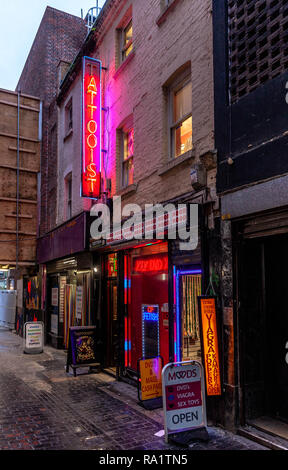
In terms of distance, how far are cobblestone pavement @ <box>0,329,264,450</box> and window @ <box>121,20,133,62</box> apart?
27.5 feet

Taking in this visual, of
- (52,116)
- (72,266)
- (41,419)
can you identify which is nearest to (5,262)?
(72,266)

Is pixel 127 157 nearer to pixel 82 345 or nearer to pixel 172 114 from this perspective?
pixel 172 114

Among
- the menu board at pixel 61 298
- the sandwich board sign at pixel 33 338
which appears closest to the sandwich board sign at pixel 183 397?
the sandwich board sign at pixel 33 338

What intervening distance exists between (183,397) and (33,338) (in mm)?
8699

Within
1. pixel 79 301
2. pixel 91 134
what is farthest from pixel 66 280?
pixel 91 134

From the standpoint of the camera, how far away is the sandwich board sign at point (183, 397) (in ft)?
18.0

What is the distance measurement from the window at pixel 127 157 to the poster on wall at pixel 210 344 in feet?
16.2

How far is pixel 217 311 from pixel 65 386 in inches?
178

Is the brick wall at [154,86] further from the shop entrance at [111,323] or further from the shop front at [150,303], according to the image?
the shop entrance at [111,323]

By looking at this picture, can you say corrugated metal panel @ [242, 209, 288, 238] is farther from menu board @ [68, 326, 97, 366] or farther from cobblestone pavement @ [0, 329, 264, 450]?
menu board @ [68, 326, 97, 366]

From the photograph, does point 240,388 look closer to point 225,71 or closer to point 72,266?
point 225,71

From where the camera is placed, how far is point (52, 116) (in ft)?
55.6

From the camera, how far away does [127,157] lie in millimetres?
10336

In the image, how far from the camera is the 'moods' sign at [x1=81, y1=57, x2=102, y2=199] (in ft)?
34.7
